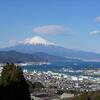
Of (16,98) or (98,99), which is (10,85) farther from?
(98,99)

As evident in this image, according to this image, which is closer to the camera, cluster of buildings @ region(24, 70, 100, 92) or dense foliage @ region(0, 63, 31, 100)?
dense foliage @ region(0, 63, 31, 100)

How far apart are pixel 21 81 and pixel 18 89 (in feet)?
2.88

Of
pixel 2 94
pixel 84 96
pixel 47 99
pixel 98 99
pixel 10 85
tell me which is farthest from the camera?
pixel 47 99

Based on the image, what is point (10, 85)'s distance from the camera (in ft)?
93.6

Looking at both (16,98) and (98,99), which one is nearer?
(16,98)

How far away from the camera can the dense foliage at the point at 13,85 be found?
27609 millimetres

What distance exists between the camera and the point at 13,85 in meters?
28.5

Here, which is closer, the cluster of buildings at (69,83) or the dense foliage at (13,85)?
the dense foliage at (13,85)

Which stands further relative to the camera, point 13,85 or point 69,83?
point 69,83

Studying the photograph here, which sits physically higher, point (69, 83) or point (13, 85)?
point (13, 85)

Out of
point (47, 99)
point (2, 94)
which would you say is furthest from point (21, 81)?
point (47, 99)

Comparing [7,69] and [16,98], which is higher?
[7,69]

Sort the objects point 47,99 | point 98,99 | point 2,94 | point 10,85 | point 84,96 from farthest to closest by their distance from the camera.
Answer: point 47,99
point 98,99
point 84,96
point 10,85
point 2,94

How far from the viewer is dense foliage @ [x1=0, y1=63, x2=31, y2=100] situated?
27.6 metres
